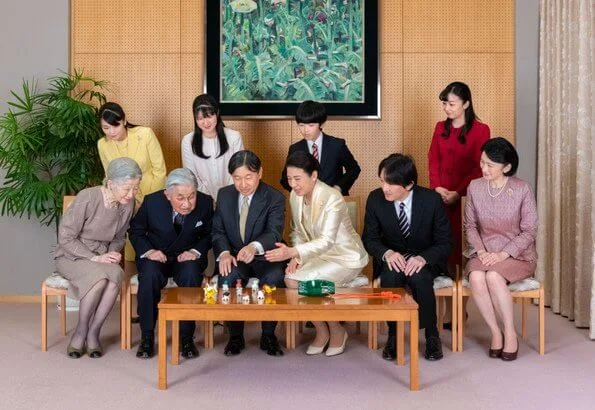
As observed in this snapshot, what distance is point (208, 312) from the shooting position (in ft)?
12.9

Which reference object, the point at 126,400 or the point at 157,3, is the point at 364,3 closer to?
the point at 157,3

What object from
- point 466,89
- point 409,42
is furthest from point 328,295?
point 409,42

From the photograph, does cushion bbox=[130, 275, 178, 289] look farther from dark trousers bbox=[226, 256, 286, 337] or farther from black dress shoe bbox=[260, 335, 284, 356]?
black dress shoe bbox=[260, 335, 284, 356]

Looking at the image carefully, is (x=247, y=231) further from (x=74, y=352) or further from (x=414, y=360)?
(x=414, y=360)

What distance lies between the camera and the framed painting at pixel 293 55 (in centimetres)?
644

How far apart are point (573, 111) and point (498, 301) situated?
1692 mm

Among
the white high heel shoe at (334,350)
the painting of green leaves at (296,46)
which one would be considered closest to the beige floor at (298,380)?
the white high heel shoe at (334,350)

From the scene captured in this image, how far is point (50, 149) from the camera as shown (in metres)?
6.13

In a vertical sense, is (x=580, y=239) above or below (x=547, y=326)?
above

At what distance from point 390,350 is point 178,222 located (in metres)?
1.43

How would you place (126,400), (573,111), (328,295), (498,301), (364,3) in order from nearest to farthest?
(126,400)
(328,295)
(498,301)
(573,111)
(364,3)

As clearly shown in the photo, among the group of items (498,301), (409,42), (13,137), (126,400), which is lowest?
(126,400)

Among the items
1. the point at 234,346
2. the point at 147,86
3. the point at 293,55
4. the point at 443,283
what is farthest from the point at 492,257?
the point at 147,86

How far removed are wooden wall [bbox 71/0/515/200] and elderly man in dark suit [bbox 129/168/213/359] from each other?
162 centimetres
